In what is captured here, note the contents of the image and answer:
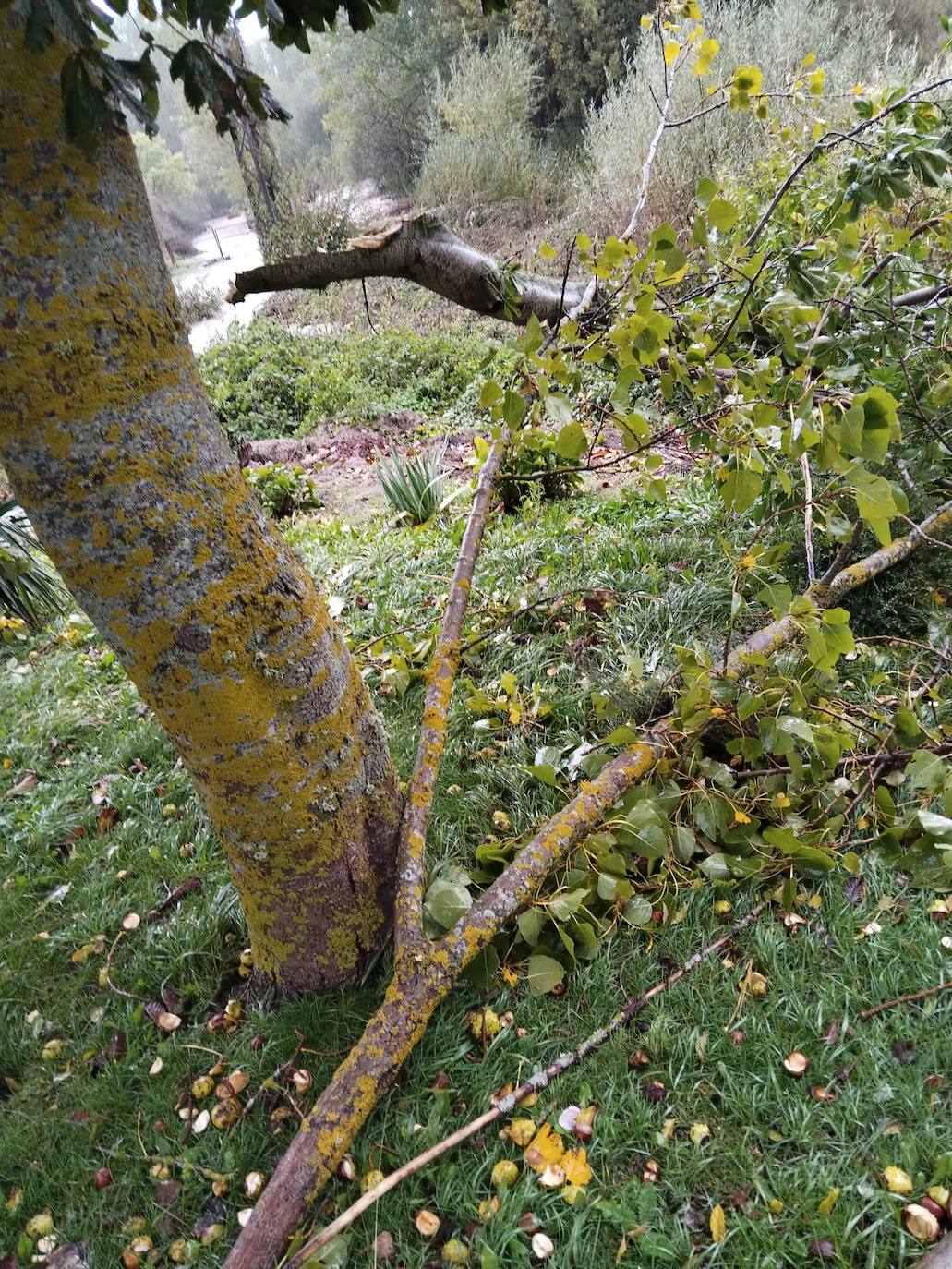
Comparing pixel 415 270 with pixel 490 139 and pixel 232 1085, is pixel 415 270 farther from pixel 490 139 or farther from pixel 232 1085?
pixel 490 139

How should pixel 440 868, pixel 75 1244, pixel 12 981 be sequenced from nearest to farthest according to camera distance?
pixel 75 1244 < pixel 440 868 < pixel 12 981

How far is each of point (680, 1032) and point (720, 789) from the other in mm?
620

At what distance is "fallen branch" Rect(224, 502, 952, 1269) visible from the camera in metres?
1.21

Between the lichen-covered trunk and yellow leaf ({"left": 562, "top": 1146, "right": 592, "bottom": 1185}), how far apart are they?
67cm

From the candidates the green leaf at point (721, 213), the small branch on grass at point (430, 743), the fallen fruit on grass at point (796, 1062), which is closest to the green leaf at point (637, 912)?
the fallen fruit on grass at point (796, 1062)

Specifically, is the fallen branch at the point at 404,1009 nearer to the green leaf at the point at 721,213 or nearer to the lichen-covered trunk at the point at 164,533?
the lichen-covered trunk at the point at 164,533

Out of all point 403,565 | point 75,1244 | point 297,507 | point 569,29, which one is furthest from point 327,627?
point 569,29

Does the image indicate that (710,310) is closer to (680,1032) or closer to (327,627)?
(327,627)

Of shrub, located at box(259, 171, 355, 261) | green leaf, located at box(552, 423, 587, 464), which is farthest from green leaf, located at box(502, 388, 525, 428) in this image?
shrub, located at box(259, 171, 355, 261)

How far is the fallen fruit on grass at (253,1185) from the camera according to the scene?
4.64 feet

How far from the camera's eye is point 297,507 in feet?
18.5

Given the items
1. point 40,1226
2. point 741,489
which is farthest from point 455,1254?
point 741,489

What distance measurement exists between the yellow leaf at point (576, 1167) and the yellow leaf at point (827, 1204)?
40 cm

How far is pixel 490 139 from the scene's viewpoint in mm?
13609
